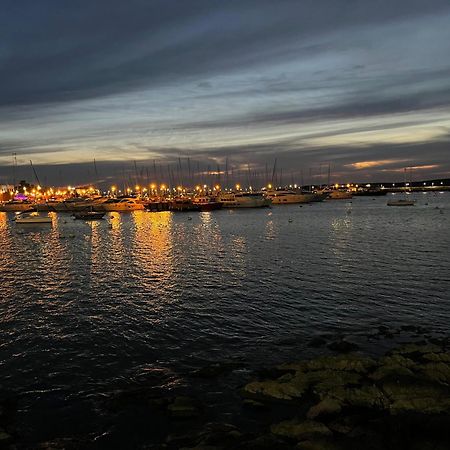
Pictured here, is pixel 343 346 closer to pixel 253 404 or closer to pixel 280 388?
pixel 280 388

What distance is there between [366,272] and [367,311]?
41.1 feet

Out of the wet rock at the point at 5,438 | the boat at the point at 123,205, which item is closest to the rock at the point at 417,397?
the wet rock at the point at 5,438

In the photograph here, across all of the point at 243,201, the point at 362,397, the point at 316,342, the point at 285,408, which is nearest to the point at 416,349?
the point at 316,342

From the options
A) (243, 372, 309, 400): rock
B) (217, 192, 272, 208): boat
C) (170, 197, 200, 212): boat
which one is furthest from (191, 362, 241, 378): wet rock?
(217, 192, 272, 208): boat

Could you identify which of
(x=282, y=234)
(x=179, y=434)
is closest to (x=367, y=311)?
(x=179, y=434)

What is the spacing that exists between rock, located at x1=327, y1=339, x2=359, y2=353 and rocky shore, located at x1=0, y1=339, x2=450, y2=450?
60.2 inches

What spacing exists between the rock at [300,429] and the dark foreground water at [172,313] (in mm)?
2909

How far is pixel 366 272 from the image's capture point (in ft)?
120

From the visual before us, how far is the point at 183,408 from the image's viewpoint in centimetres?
1414

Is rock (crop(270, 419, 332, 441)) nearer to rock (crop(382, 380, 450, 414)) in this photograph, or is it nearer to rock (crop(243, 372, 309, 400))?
rock (crop(243, 372, 309, 400))

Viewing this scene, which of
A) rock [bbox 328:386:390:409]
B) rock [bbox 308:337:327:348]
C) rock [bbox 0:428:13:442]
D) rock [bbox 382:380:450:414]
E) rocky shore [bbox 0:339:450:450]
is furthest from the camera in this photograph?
rock [bbox 308:337:327:348]

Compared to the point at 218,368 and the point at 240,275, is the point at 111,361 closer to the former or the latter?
the point at 218,368

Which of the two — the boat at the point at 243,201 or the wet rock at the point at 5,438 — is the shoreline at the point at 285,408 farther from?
the boat at the point at 243,201

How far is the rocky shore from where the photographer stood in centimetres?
1183
